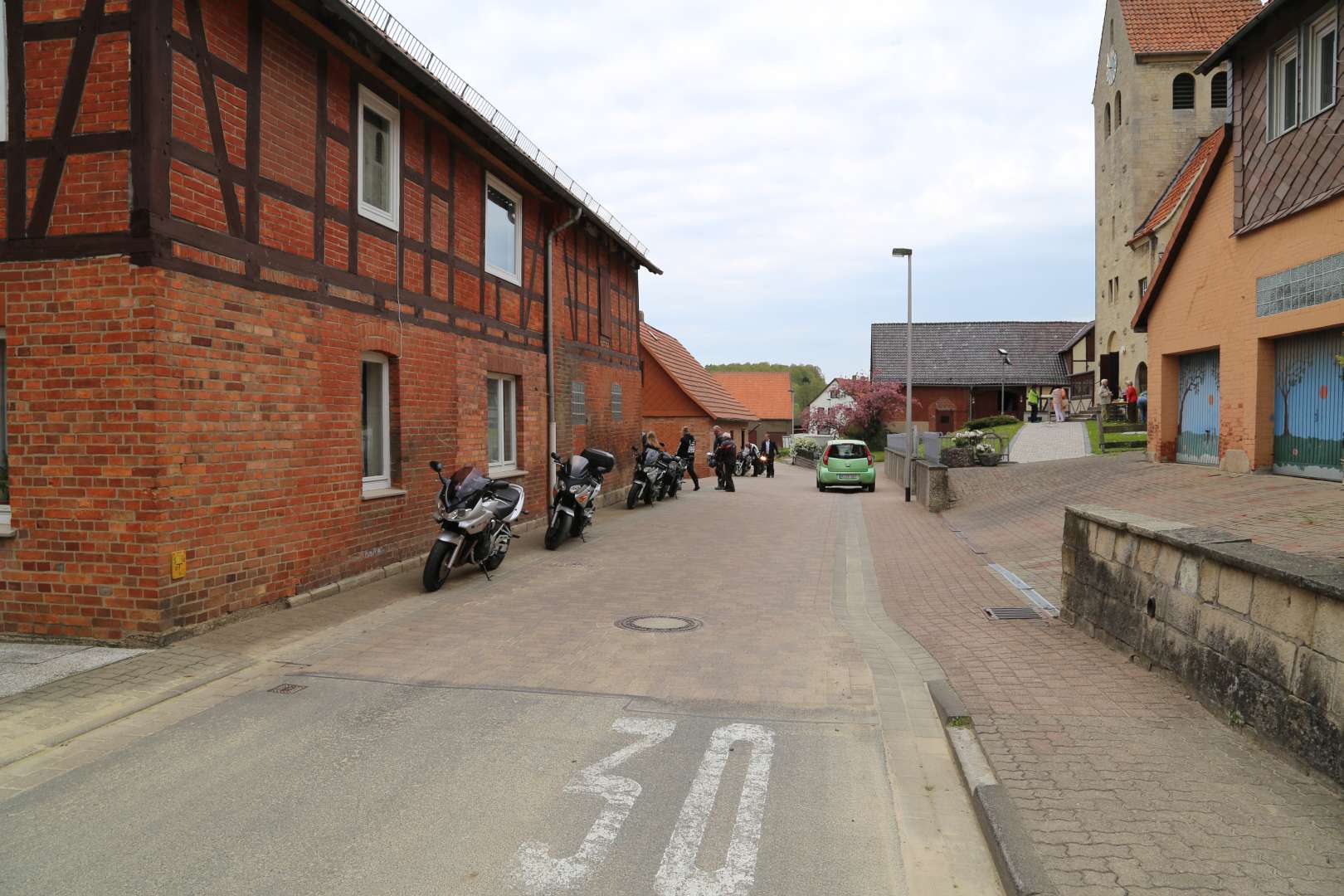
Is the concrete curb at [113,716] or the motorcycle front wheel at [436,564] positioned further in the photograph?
the motorcycle front wheel at [436,564]

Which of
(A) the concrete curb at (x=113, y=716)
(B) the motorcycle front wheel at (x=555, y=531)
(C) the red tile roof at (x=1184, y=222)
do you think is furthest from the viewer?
(C) the red tile roof at (x=1184, y=222)

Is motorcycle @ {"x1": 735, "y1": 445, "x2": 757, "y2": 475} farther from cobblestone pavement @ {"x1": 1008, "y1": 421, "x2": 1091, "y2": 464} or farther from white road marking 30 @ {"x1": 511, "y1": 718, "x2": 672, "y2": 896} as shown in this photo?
white road marking 30 @ {"x1": 511, "y1": 718, "x2": 672, "y2": 896}

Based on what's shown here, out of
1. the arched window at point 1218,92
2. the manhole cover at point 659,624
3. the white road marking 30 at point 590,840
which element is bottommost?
the manhole cover at point 659,624

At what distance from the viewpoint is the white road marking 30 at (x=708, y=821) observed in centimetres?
325

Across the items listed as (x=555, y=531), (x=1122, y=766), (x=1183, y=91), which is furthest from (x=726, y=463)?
(x=1183, y=91)

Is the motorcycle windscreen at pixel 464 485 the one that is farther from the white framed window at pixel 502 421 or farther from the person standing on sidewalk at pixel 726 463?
the person standing on sidewalk at pixel 726 463

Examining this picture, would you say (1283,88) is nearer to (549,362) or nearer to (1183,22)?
(549,362)

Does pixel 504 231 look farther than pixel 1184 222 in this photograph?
No

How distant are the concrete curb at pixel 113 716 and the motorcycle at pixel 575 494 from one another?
21.3 ft

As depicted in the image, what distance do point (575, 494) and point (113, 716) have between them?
312 inches

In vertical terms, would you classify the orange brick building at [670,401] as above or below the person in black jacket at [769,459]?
above

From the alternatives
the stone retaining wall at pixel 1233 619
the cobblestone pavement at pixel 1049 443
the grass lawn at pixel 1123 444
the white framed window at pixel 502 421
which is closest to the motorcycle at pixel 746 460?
the cobblestone pavement at pixel 1049 443

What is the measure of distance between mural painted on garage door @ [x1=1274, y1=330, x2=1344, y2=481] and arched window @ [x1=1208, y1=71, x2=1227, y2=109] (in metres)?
29.0

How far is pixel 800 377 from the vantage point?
136625mm
